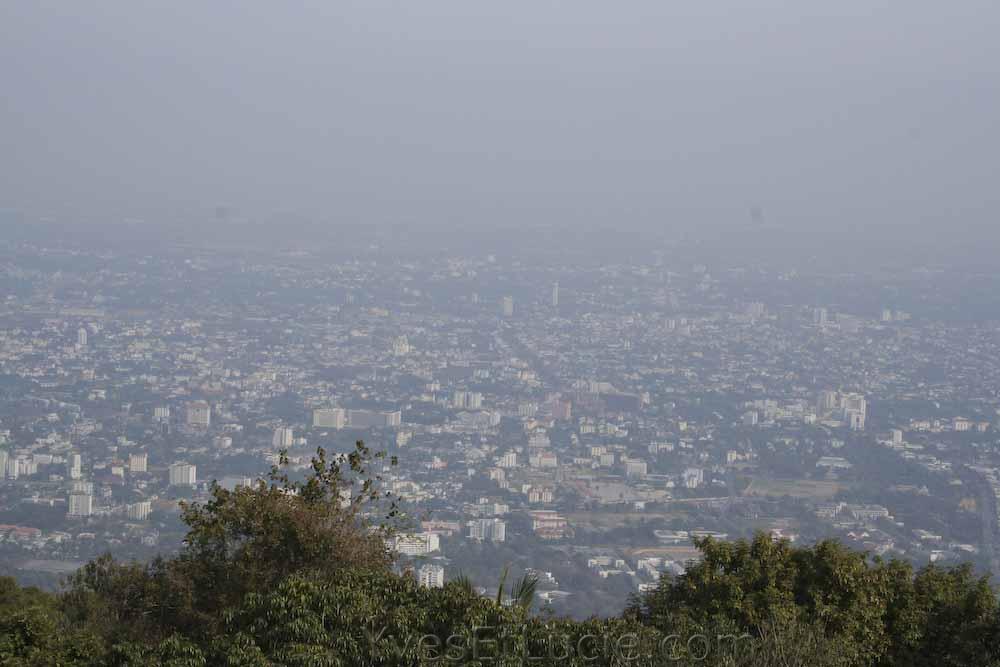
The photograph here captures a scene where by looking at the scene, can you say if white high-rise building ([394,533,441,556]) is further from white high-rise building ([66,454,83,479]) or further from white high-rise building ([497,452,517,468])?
white high-rise building ([66,454,83,479])

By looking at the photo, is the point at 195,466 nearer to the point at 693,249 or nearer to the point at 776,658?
the point at 776,658

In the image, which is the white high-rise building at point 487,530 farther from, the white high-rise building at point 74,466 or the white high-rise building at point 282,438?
the white high-rise building at point 74,466

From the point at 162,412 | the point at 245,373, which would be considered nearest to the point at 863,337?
the point at 245,373

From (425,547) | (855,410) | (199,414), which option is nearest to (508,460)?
(199,414)

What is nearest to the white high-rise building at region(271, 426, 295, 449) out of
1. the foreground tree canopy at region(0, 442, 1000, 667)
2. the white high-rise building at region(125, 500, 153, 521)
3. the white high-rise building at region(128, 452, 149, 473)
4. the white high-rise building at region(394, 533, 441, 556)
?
the white high-rise building at region(128, 452, 149, 473)

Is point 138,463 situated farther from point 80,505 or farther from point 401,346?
point 401,346

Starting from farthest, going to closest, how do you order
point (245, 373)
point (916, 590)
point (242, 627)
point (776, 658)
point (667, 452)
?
point (245, 373) < point (667, 452) < point (916, 590) < point (242, 627) < point (776, 658)

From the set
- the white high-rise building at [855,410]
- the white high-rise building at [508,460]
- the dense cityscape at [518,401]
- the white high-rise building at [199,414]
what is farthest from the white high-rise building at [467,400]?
the white high-rise building at [855,410]
